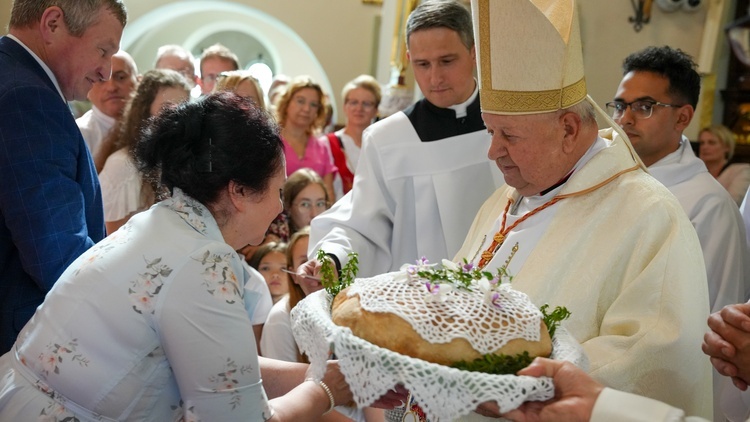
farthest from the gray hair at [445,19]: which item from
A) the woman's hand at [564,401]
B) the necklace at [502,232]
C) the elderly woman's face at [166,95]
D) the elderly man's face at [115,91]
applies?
the woman's hand at [564,401]

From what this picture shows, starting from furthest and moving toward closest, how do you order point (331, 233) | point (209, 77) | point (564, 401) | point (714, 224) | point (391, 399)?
point (209, 77) < point (714, 224) < point (331, 233) < point (391, 399) < point (564, 401)

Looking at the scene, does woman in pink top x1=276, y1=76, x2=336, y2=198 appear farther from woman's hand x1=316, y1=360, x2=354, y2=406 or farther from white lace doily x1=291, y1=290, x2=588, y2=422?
white lace doily x1=291, y1=290, x2=588, y2=422

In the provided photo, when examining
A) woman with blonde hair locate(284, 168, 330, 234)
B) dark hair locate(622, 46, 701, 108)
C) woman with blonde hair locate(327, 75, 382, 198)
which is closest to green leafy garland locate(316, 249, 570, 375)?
dark hair locate(622, 46, 701, 108)

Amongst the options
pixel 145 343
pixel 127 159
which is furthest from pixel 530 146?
pixel 127 159

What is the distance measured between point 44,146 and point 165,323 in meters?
0.89

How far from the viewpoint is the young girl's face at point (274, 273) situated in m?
4.80

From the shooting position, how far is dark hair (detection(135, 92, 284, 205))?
7.27 ft

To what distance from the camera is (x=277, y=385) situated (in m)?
2.72

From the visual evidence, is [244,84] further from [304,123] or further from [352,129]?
[352,129]

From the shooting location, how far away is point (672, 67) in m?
4.07

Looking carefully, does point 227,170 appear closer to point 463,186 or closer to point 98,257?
point 98,257

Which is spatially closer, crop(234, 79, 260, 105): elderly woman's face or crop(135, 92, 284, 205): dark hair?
crop(135, 92, 284, 205): dark hair

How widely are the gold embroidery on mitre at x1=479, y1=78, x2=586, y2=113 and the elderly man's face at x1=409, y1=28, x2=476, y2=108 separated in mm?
1093

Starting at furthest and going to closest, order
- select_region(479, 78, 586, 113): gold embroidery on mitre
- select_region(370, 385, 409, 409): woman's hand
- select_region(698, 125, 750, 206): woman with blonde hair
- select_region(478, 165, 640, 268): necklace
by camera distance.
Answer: select_region(698, 125, 750, 206): woman with blonde hair < select_region(478, 165, 640, 268): necklace < select_region(479, 78, 586, 113): gold embroidery on mitre < select_region(370, 385, 409, 409): woman's hand
